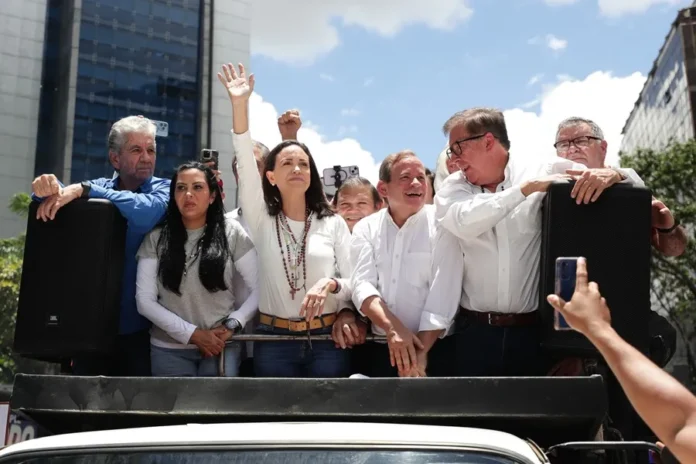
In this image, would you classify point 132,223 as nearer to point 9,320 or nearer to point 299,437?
point 299,437

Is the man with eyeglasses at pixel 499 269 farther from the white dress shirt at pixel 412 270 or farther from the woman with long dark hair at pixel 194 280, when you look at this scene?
the woman with long dark hair at pixel 194 280

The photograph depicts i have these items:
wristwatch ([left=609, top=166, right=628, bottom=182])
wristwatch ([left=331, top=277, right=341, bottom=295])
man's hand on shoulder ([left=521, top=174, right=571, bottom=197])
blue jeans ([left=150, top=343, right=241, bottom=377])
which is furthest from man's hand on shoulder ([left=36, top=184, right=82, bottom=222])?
wristwatch ([left=609, top=166, right=628, bottom=182])

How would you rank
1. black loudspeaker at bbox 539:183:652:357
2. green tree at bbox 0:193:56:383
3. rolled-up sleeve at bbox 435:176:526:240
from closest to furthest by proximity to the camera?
black loudspeaker at bbox 539:183:652:357
rolled-up sleeve at bbox 435:176:526:240
green tree at bbox 0:193:56:383

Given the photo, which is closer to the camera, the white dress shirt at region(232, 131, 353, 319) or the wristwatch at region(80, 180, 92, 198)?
the wristwatch at region(80, 180, 92, 198)

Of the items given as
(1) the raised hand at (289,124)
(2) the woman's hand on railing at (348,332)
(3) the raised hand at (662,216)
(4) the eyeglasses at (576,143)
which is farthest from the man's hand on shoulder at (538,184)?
(1) the raised hand at (289,124)

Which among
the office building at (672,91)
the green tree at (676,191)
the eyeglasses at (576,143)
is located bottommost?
the eyeglasses at (576,143)

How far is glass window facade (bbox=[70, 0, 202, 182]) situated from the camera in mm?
58553

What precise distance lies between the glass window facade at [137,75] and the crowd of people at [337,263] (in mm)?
56074

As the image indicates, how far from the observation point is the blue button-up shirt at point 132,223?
12.1 ft

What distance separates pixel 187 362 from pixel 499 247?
1.63m

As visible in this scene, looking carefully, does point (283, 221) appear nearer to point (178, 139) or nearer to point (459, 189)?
point (459, 189)

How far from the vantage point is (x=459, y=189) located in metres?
3.63

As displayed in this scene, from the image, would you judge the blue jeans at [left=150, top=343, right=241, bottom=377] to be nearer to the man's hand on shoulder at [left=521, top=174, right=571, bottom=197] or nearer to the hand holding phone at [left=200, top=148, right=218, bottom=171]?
the hand holding phone at [left=200, top=148, right=218, bottom=171]

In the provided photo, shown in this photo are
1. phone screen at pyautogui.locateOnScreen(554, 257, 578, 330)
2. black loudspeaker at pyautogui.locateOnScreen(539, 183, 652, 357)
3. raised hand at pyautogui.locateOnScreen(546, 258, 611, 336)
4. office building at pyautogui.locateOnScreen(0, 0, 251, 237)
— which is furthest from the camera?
office building at pyautogui.locateOnScreen(0, 0, 251, 237)
